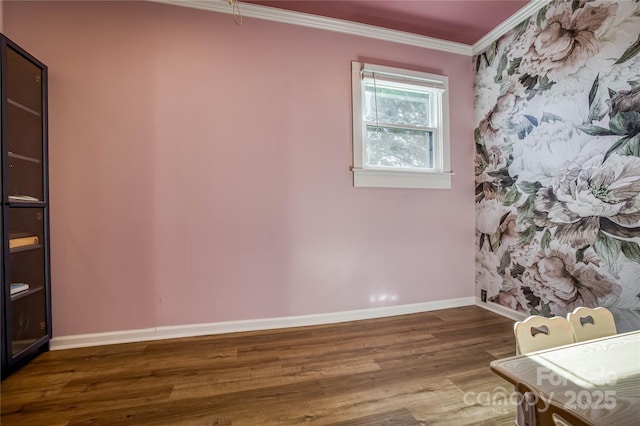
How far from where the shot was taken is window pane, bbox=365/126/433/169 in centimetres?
257

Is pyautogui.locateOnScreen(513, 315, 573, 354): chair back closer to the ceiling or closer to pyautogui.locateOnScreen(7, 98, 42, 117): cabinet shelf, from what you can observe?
the ceiling

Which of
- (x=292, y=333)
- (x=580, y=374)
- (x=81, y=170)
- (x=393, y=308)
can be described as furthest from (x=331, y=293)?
(x=81, y=170)

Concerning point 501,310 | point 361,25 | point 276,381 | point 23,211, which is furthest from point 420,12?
point 23,211

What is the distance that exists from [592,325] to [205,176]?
2418mm

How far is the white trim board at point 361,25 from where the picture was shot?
7.11 feet

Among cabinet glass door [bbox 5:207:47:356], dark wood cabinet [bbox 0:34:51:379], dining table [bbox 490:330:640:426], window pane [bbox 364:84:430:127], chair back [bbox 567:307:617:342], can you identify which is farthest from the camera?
window pane [bbox 364:84:430:127]

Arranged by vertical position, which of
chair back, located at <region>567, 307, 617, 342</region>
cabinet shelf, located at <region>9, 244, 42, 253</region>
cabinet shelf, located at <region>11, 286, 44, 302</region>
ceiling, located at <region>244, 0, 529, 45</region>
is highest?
A: ceiling, located at <region>244, 0, 529, 45</region>

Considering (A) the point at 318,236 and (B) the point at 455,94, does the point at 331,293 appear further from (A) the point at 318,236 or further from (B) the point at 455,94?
→ (B) the point at 455,94

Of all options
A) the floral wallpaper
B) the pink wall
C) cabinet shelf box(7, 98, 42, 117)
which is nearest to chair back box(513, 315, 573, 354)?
the floral wallpaper

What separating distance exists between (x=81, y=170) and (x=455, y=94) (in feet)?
11.3

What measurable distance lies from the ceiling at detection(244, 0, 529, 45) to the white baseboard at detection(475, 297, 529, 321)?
2.68 meters

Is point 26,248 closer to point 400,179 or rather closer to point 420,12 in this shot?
point 400,179

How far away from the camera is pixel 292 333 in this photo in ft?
7.28

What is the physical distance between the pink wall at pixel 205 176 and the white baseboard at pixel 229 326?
59mm
